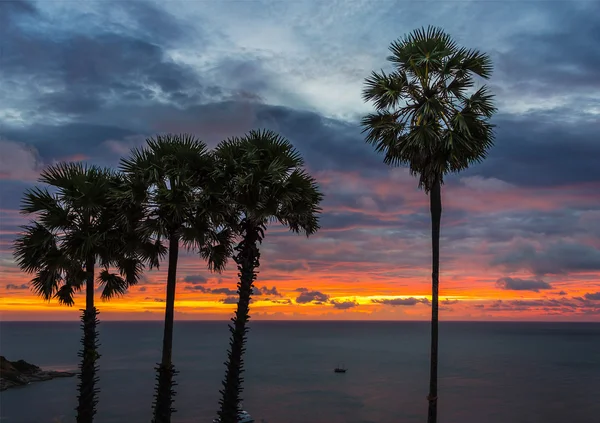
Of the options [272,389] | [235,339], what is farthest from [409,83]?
[272,389]

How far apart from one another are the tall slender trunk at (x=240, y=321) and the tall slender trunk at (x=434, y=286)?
7289mm

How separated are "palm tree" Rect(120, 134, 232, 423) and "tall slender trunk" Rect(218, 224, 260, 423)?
1601 millimetres

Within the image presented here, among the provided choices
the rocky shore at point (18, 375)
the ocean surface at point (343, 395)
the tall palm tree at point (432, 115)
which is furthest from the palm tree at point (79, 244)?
the rocky shore at point (18, 375)

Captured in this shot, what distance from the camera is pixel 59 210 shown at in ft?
80.8

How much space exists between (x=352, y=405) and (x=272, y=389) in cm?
2804

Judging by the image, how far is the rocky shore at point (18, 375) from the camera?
106938 millimetres

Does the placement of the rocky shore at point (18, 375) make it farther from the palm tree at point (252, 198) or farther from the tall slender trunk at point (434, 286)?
the tall slender trunk at point (434, 286)

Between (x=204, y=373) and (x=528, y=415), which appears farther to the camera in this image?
(x=204, y=373)

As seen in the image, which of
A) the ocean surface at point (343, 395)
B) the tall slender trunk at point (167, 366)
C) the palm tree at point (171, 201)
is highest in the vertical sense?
the palm tree at point (171, 201)

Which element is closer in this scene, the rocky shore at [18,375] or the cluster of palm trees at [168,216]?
the cluster of palm trees at [168,216]

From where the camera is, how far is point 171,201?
23.4 m

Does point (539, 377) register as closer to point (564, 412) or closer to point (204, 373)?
point (564, 412)

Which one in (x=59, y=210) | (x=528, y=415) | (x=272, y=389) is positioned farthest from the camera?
(x=272, y=389)

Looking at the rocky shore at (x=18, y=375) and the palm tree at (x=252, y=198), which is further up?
the palm tree at (x=252, y=198)
